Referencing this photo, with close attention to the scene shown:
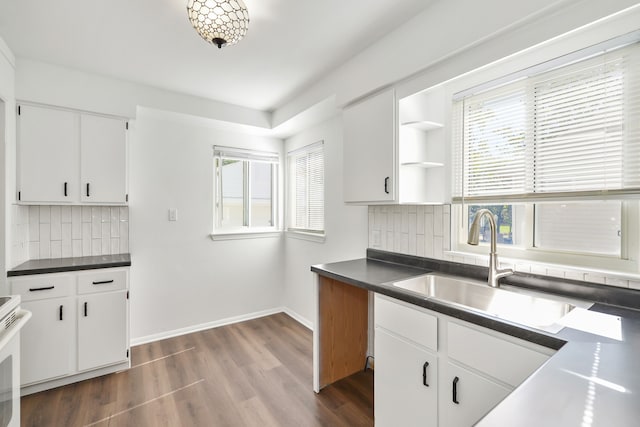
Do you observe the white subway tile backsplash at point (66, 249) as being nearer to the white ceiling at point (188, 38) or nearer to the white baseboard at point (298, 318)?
the white ceiling at point (188, 38)

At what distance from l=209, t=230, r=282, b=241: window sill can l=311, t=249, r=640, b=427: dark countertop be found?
2187 millimetres

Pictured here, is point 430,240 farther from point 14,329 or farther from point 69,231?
point 69,231

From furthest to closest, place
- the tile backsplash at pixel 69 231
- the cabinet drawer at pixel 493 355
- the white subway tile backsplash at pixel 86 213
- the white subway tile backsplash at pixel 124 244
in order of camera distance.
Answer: the white subway tile backsplash at pixel 124 244 → the white subway tile backsplash at pixel 86 213 → the tile backsplash at pixel 69 231 → the cabinet drawer at pixel 493 355

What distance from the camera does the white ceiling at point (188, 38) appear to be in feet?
5.59

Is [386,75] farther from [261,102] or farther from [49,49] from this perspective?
[49,49]

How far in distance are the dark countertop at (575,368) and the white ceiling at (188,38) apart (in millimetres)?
1613

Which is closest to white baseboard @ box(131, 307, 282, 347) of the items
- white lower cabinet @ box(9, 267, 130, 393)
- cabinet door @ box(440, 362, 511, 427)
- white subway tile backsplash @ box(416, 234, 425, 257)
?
white lower cabinet @ box(9, 267, 130, 393)

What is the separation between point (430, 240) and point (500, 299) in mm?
587

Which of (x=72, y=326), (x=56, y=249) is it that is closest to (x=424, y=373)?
(x=72, y=326)

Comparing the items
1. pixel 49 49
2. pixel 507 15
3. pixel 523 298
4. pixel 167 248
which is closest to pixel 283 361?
pixel 167 248

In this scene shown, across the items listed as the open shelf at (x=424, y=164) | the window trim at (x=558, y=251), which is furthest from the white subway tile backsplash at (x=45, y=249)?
the window trim at (x=558, y=251)

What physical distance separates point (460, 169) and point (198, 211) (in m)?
2.65

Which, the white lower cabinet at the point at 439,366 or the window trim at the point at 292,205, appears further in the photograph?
the window trim at the point at 292,205

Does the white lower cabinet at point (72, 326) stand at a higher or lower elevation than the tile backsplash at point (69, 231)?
lower
